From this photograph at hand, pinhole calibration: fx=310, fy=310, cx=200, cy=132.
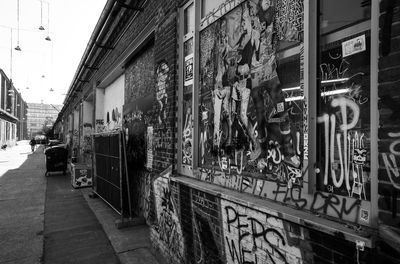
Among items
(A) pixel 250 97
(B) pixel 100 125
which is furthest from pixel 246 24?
(B) pixel 100 125

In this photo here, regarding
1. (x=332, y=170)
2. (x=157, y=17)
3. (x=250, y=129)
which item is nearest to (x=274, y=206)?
(x=332, y=170)

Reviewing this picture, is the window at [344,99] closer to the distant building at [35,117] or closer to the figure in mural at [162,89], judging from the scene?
the figure in mural at [162,89]

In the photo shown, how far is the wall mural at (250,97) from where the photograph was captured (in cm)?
248

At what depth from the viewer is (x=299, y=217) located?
210 cm

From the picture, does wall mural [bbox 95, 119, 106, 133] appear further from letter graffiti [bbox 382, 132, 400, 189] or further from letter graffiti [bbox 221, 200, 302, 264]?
letter graffiti [bbox 382, 132, 400, 189]

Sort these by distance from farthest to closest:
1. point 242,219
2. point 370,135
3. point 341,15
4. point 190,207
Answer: point 190,207 < point 242,219 < point 341,15 < point 370,135

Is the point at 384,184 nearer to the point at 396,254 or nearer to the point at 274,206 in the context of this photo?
the point at 396,254

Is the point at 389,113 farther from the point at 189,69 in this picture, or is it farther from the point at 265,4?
the point at 189,69

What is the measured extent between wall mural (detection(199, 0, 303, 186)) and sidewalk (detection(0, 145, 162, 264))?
7.66ft

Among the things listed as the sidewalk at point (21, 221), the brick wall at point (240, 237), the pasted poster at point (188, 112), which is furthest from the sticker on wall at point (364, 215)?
the sidewalk at point (21, 221)

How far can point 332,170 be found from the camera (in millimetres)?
2080

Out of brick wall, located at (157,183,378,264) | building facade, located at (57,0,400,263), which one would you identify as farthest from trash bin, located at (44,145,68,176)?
brick wall, located at (157,183,378,264)

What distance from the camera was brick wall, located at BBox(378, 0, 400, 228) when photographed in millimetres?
1553

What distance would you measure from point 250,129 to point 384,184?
4.79ft
